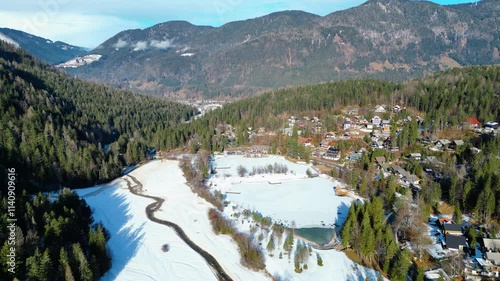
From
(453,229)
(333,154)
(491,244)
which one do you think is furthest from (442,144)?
(491,244)

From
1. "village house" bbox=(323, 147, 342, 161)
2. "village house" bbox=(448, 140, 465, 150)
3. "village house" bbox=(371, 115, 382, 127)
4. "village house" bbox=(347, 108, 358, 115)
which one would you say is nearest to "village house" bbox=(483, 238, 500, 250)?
"village house" bbox=(448, 140, 465, 150)

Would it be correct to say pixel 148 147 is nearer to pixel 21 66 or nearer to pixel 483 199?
pixel 21 66

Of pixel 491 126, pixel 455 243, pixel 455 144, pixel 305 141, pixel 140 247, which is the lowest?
pixel 305 141

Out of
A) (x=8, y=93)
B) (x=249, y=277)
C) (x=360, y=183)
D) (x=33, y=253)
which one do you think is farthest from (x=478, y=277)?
(x=8, y=93)

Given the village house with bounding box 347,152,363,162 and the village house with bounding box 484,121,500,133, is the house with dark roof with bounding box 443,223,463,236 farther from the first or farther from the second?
the village house with bounding box 484,121,500,133

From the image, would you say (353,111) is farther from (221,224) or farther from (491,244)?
(221,224)
